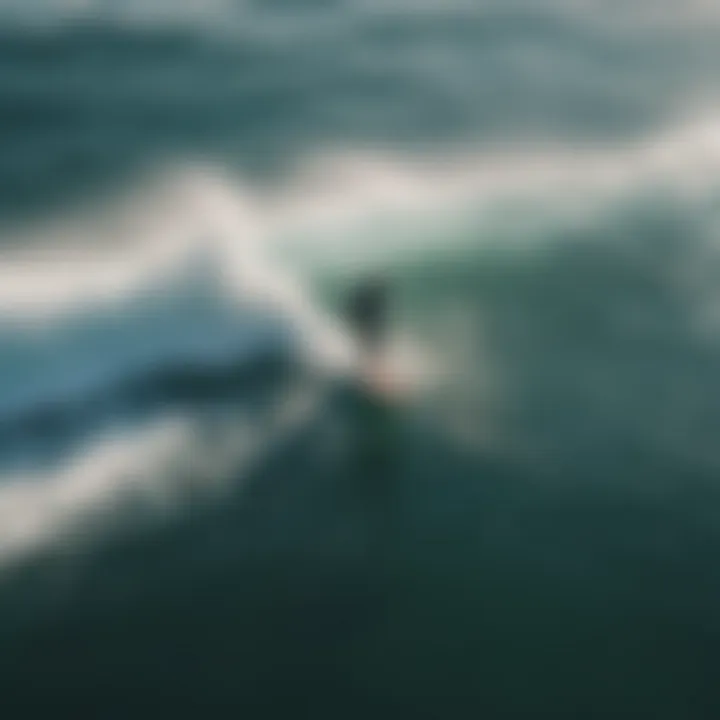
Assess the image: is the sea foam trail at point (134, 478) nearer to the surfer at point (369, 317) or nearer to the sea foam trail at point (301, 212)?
the surfer at point (369, 317)

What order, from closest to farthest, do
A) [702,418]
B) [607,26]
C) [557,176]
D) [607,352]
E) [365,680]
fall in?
1. [365,680]
2. [702,418]
3. [607,352]
4. [557,176]
5. [607,26]

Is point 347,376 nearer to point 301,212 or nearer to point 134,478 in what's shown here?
point 134,478

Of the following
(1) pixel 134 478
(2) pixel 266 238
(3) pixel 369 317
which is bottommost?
(1) pixel 134 478

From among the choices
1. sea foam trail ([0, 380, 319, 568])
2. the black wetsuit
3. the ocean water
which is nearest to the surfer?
the black wetsuit

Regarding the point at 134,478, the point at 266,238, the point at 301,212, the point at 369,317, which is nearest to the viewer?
the point at 134,478

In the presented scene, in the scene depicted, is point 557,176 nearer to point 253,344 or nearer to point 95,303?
point 253,344

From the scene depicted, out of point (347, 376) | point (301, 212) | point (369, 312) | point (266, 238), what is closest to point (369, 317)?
point (369, 312)

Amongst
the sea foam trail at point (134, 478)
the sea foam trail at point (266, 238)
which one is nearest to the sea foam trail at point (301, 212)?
the sea foam trail at point (266, 238)

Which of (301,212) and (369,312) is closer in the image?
(369,312)

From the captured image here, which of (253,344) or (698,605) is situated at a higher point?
(253,344)

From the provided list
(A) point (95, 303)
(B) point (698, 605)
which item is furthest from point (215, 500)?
(B) point (698, 605)
